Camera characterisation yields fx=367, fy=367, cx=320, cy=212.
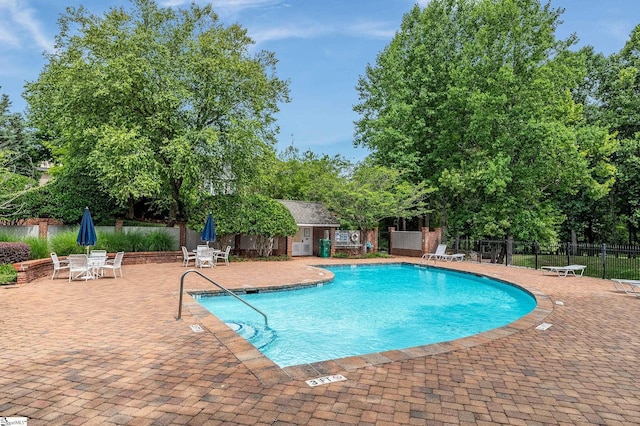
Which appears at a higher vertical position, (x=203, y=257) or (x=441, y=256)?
(x=203, y=257)

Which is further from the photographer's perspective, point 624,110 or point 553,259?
point 624,110

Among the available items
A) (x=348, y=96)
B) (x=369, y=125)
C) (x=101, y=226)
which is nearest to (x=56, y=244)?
(x=101, y=226)

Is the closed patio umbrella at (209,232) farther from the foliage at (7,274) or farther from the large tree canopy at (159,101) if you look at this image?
the foliage at (7,274)

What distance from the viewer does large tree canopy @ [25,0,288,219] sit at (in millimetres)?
14789

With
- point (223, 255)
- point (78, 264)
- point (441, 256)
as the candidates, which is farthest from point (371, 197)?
point (78, 264)

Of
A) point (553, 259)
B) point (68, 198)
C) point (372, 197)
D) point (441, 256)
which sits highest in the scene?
point (372, 197)

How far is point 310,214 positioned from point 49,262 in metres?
13.5

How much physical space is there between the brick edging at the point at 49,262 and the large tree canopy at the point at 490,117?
14.7 m

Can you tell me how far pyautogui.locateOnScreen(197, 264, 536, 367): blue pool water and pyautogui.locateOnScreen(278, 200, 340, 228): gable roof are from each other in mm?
7718

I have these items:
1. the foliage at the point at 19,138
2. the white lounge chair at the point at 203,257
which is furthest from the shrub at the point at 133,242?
the foliage at the point at 19,138

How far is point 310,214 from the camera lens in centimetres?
2234

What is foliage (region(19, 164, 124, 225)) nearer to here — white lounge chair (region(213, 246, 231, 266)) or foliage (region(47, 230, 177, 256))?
foliage (region(47, 230, 177, 256))

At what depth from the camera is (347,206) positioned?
21.5 meters

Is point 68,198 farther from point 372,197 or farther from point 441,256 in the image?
point 441,256
